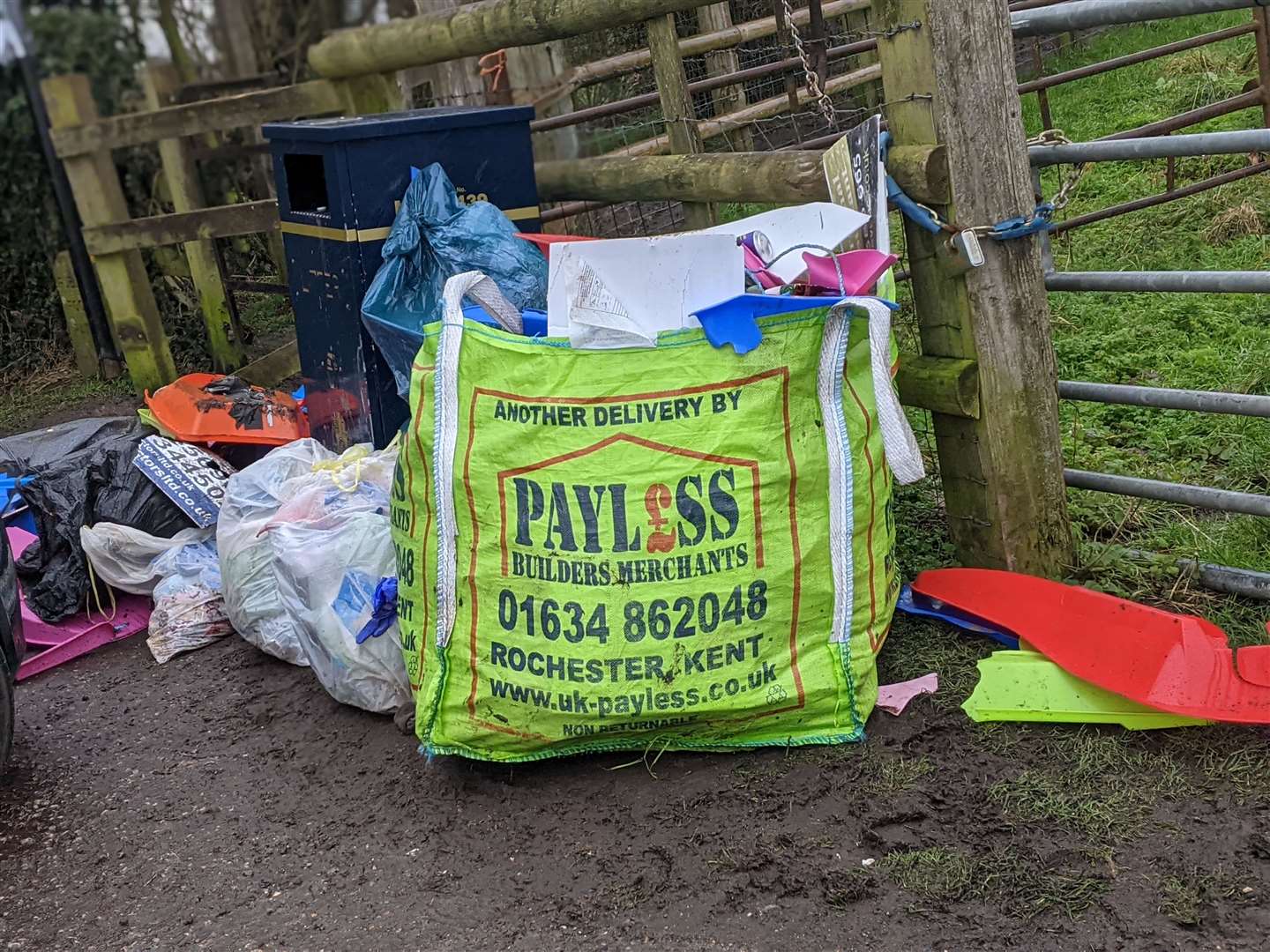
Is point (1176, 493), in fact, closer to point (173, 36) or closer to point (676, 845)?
point (676, 845)

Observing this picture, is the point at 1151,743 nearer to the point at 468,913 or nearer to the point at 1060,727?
the point at 1060,727

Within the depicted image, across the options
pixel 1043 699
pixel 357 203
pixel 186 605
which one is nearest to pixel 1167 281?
pixel 1043 699

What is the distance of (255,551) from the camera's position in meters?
3.47

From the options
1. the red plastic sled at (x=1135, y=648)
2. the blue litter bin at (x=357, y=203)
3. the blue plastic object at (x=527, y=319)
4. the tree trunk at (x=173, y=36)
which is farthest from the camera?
the tree trunk at (x=173, y=36)

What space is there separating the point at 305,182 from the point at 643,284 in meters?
1.87

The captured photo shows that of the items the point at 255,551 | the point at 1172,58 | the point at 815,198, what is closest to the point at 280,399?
the point at 255,551

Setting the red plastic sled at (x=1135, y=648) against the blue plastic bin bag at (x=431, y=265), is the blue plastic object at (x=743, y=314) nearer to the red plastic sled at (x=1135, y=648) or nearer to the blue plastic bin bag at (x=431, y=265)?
the red plastic sled at (x=1135, y=648)

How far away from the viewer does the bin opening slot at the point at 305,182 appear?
4.01 metres

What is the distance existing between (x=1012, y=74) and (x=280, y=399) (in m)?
2.86

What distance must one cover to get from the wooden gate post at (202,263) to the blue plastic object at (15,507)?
2.00 m

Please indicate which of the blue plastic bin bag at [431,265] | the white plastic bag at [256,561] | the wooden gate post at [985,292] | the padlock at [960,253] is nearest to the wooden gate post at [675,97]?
the blue plastic bin bag at [431,265]

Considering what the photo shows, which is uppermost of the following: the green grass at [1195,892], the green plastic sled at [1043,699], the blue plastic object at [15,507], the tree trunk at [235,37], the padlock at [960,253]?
the tree trunk at [235,37]

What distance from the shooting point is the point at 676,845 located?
2.42 meters

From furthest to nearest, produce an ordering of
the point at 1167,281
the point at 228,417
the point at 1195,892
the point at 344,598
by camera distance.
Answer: the point at 228,417
the point at 344,598
the point at 1167,281
the point at 1195,892
